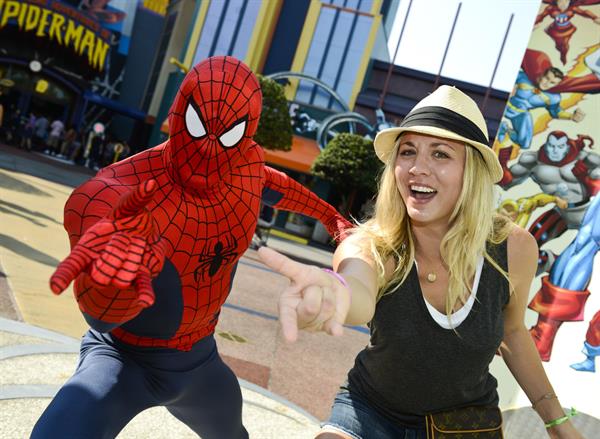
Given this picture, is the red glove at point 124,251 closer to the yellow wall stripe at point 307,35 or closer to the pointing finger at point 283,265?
the pointing finger at point 283,265

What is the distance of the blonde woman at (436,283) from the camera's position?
77.3 inches

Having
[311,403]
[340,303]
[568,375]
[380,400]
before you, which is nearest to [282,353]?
[311,403]

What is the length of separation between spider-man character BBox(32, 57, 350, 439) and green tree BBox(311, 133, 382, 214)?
52.5 feet

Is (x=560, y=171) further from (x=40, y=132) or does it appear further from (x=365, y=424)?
(x=40, y=132)

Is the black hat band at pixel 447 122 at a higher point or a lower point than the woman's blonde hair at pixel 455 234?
higher

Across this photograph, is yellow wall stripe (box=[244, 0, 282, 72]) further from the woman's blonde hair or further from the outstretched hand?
the outstretched hand

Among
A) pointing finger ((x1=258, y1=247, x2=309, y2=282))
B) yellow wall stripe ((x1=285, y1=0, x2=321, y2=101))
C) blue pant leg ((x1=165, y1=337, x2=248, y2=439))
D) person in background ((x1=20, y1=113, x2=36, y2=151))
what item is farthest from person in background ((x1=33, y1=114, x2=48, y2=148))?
pointing finger ((x1=258, y1=247, x2=309, y2=282))

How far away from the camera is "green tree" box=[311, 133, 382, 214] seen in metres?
18.2

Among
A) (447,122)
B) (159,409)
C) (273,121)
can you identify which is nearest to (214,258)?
(447,122)

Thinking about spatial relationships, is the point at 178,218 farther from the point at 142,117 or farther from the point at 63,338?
the point at 142,117

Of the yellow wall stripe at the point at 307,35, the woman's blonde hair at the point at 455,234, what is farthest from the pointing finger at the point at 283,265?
the yellow wall stripe at the point at 307,35

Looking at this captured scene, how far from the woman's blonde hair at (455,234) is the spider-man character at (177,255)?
491 millimetres

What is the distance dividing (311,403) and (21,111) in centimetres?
2290

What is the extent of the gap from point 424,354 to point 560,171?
2.42 m
